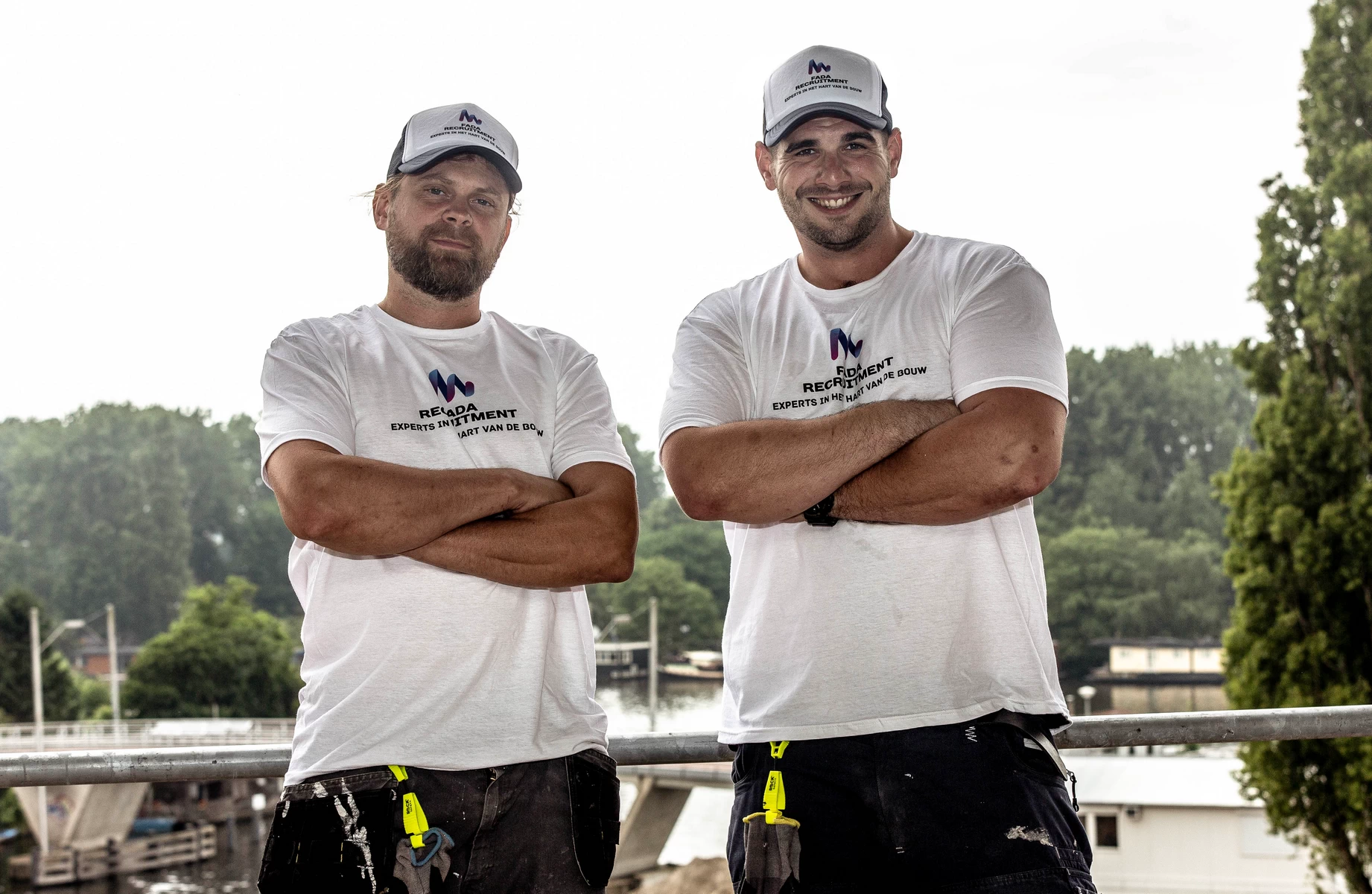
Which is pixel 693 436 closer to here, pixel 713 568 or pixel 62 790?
pixel 62 790

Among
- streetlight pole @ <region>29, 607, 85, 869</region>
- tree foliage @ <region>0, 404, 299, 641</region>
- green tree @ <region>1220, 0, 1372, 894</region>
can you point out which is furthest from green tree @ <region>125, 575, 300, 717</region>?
green tree @ <region>1220, 0, 1372, 894</region>

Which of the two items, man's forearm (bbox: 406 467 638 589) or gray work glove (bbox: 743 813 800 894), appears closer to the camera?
gray work glove (bbox: 743 813 800 894)

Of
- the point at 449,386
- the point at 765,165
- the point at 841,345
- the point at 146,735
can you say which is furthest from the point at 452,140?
the point at 146,735

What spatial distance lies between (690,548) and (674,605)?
6.74 feet

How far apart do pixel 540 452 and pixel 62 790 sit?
26.3 metres

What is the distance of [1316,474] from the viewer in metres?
11.1

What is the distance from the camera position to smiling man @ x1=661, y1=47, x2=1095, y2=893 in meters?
1.73

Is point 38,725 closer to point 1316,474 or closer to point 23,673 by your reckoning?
point 23,673

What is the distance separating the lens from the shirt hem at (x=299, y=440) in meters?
1.91

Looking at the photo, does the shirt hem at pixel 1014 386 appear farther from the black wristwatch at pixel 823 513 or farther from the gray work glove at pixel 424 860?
the gray work glove at pixel 424 860

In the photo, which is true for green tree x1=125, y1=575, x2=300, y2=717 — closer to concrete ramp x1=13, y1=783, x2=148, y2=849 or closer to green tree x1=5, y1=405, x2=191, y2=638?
concrete ramp x1=13, y1=783, x2=148, y2=849

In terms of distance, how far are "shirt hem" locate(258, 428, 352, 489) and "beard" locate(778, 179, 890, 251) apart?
2.60ft

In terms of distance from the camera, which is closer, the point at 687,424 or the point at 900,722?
the point at 900,722

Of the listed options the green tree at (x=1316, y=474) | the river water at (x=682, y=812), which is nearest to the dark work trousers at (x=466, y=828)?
the green tree at (x=1316, y=474)
